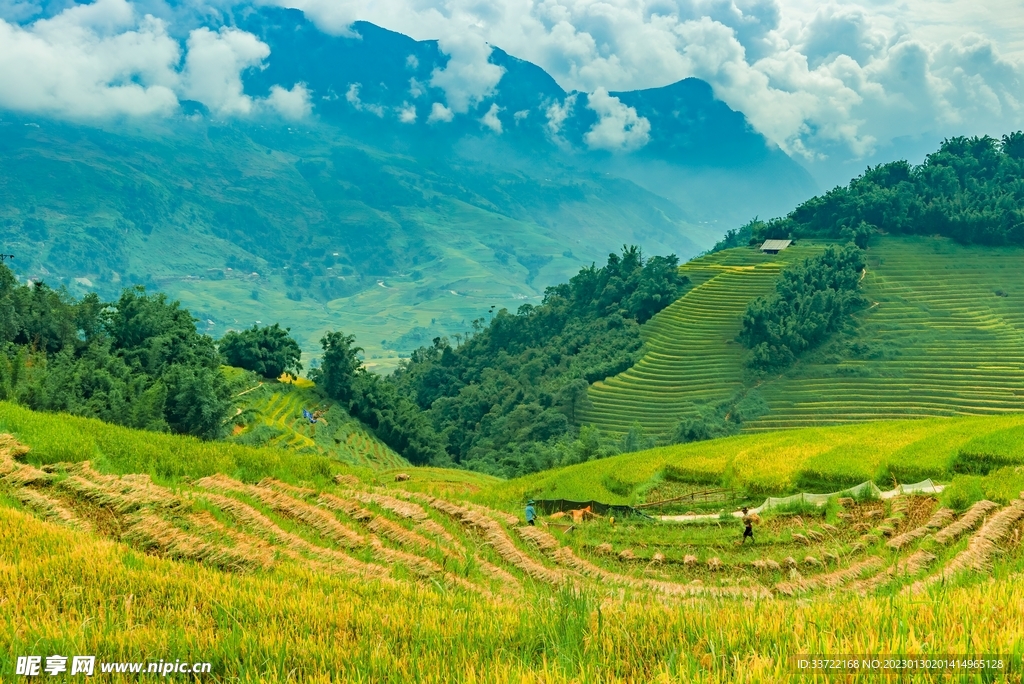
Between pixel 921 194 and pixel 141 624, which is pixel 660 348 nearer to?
pixel 921 194

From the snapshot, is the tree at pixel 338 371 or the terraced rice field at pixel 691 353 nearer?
the tree at pixel 338 371

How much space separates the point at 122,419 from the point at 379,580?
22486 mm

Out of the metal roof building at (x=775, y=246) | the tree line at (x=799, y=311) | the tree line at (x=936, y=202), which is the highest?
the tree line at (x=936, y=202)

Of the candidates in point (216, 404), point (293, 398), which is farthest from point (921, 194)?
point (216, 404)

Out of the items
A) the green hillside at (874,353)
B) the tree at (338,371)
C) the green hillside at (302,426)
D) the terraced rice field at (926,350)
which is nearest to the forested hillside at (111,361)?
the green hillside at (302,426)

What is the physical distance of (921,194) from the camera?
282 feet

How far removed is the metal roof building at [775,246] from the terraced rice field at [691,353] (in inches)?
37.7

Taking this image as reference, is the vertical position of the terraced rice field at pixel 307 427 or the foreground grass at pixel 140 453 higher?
the foreground grass at pixel 140 453

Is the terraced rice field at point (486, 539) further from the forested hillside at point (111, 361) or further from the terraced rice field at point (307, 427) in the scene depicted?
the terraced rice field at point (307, 427)

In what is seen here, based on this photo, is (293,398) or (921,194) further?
(921,194)

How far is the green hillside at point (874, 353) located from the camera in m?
54.6

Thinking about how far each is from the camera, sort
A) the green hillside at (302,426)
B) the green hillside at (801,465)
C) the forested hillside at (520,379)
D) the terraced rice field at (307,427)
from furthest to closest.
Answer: the forested hillside at (520,379) < the terraced rice field at (307,427) < the green hillside at (302,426) < the green hillside at (801,465)

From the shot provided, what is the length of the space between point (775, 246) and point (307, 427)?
5895 centimetres

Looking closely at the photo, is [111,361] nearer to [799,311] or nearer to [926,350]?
[799,311]
